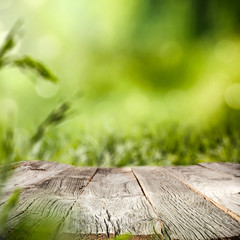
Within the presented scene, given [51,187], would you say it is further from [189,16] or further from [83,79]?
[189,16]

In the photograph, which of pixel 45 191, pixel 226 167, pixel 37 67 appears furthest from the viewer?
pixel 226 167

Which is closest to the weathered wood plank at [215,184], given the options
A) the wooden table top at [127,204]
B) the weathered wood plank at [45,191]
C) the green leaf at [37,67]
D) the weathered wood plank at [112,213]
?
the wooden table top at [127,204]

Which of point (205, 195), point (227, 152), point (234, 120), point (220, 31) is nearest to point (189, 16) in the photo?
point (220, 31)

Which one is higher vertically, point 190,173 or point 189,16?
point 189,16

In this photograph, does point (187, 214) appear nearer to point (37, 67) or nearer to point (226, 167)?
point (37, 67)

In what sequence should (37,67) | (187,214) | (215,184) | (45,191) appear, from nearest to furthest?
1. (37,67)
2. (187,214)
3. (45,191)
4. (215,184)

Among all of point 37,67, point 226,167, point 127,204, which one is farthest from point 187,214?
point 226,167
